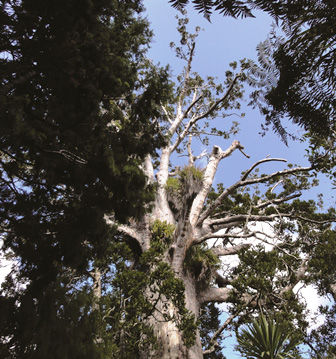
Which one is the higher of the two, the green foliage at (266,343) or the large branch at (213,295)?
the large branch at (213,295)

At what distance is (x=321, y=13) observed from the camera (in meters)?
1.20

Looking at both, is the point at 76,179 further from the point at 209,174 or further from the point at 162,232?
the point at 209,174

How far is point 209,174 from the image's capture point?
320 inches

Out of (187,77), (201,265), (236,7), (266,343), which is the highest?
(187,77)

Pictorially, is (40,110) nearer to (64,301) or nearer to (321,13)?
(64,301)

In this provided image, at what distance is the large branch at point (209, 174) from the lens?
23.1 ft

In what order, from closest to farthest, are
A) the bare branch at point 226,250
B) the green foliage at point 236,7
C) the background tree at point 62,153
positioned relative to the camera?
the green foliage at point 236,7 < the background tree at point 62,153 < the bare branch at point 226,250

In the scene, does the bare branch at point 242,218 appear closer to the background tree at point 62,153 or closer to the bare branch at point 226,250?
the bare branch at point 226,250

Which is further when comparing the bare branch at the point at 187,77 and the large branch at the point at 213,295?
the bare branch at the point at 187,77

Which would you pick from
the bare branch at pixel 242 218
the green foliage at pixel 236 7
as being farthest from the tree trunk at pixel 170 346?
the green foliage at pixel 236 7

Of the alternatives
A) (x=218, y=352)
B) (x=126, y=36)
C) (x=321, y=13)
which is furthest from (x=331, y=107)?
(x=218, y=352)

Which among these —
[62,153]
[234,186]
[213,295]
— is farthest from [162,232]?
[62,153]

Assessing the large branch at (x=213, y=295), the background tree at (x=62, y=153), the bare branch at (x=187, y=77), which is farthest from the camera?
the bare branch at (x=187, y=77)

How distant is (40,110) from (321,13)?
131 inches
